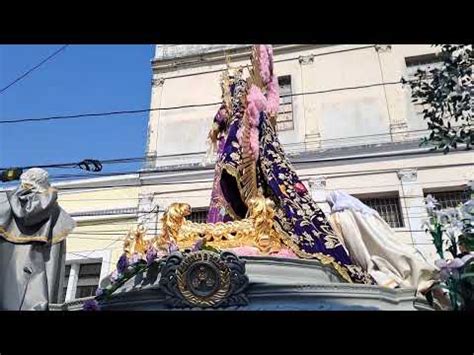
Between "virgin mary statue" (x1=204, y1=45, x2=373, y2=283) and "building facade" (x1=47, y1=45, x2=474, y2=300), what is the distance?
18.3 ft

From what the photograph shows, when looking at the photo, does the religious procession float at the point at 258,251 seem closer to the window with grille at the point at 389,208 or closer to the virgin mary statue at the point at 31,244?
the virgin mary statue at the point at 31,244

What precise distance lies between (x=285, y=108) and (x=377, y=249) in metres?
8.65

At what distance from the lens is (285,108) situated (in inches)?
542

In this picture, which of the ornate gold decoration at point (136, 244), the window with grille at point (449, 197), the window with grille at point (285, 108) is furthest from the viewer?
the window with grille at point (285, 108)

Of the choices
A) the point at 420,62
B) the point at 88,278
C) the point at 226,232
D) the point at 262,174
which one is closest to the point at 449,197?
the point at 420,62

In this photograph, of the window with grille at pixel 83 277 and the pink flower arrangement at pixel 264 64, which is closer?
the pink flower arrangement at pixel 264 64

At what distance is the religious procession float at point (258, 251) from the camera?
4281 millimetres

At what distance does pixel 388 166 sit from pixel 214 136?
6654 millimetres

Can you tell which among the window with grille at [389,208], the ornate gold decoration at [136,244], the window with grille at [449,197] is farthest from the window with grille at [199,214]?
the ornate gold decoration at [136,244]

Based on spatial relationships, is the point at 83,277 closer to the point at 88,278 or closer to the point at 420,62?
the point at 88,278

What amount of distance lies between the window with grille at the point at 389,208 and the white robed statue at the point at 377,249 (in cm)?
581

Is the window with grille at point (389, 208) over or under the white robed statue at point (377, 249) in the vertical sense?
over

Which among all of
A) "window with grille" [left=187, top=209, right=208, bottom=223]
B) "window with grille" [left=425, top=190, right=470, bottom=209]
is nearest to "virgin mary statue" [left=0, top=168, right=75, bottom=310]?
"window with grille" [left=187, top=209, right=208, bottom=223]
